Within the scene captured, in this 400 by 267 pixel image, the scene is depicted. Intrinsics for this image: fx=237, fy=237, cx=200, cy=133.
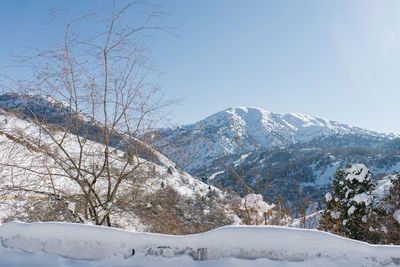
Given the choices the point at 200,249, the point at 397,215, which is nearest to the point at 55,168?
the point at 200,249

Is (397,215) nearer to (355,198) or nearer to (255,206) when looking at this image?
(355,198)

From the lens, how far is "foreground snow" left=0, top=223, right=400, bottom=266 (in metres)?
1.03

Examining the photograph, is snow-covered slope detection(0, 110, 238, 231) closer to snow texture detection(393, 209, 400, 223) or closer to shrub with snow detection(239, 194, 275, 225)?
shrub with snow detection(239, 194, 275, 225)

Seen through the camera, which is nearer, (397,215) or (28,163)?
(28,163)

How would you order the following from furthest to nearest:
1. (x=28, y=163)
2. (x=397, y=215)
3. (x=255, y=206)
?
1. (x=397, y=215)
2. (x=28, y=163)
3. (x=255, y=206)

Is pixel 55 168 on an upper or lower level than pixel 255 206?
upper

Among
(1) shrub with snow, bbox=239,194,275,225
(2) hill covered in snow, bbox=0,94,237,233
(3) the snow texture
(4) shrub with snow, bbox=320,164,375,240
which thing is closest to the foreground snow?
(1) shrub with snow, bbox=239,194,275,225

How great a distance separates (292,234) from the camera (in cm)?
109

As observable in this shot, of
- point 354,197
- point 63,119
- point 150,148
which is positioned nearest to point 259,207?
point 150,148

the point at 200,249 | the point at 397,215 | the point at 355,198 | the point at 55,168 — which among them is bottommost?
the point at 397,215

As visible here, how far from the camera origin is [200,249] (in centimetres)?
108

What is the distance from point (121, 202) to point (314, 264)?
9.51ft

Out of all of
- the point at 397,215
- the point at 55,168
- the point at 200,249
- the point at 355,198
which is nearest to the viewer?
the point at 200,249

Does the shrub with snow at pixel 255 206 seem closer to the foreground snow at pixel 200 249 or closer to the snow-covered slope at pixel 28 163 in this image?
Answer: the snow-covered slope at pixel 28 163
